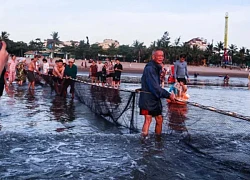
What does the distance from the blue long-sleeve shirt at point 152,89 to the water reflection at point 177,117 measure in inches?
53.8

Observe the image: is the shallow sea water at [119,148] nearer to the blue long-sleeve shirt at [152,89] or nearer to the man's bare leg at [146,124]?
the man's bare leg at [146,124]

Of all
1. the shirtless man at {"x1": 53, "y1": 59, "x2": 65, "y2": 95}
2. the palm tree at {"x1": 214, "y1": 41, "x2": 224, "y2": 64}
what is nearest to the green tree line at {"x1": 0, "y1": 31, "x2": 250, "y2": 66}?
the palm tree at {"x1": 214, "y1": 41, "x2": 224, "y2": 64}

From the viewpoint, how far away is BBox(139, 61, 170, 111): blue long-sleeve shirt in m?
6.95

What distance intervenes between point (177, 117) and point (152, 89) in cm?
273

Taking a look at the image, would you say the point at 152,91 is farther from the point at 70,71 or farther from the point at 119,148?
the point at 70,71

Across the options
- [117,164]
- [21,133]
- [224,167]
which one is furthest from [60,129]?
[224,167]

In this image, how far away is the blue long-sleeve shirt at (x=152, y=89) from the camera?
274 inches

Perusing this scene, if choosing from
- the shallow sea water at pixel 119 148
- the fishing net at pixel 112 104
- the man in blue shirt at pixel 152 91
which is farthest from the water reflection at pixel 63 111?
the man in blue shirt at pixel 152 91

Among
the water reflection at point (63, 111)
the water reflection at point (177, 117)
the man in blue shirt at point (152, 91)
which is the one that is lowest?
the water reflection at point (63, 111)

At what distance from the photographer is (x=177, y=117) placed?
9508 millimetres

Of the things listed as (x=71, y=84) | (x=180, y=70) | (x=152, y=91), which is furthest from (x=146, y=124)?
(x=71, y=84)

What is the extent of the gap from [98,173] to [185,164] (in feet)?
4.48

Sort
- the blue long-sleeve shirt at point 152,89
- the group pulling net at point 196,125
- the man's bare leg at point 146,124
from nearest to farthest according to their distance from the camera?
1. the group pulling net at point 196,125
2. the blue long-sleeve shirt at point 152,89
3. the man's bare leg at point 146,124

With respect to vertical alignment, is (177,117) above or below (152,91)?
below
